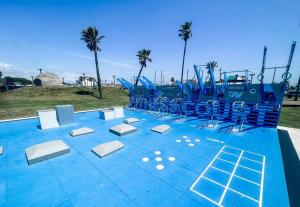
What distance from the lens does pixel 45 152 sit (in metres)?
4.79

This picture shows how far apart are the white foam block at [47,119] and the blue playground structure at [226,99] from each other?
7706mm

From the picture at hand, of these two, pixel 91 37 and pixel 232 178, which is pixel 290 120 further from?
pixel 91 37

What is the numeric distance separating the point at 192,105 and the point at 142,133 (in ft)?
19.3

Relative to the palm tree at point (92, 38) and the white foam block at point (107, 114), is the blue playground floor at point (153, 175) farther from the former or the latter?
the palm tree at point (92, 38)

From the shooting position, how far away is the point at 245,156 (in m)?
4.96

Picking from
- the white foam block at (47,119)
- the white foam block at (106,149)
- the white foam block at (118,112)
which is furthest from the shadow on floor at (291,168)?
the white foam block at (47,119)

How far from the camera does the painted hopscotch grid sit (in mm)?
3203

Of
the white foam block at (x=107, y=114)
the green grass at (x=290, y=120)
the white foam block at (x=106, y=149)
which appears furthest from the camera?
the white foam block at (x=107, y=114)

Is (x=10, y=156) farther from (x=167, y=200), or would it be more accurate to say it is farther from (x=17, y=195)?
(x=167, y=200)

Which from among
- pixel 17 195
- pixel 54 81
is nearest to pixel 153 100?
pixel 17 195

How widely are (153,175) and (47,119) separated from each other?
→ 752 cm

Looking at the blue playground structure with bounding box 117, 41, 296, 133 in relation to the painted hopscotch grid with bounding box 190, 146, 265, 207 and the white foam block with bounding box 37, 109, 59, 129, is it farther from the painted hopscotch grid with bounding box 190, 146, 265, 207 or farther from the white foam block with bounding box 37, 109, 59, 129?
the white foam block with bounding box 37, 109, 59, 129

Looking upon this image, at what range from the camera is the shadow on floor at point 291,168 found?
318 centimetres

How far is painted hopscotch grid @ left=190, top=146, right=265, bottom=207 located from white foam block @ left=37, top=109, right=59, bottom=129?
28.0 ft
